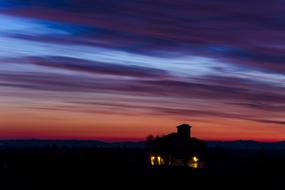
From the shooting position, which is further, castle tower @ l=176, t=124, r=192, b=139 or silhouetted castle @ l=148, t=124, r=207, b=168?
castle tower @ l=176, t=124, r=192, b=139

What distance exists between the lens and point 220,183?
43.7m

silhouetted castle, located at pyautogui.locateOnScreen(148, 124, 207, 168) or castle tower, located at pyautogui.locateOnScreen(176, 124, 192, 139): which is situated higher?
castle tower, located at pyautogui.locateOnScreen(176, 124, 192, 139)

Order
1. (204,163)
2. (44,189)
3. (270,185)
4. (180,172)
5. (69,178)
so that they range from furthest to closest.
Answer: (204,163)
(180,172)
(69,178)
(270,185)
(44,189)

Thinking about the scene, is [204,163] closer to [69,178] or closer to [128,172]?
[128,172]

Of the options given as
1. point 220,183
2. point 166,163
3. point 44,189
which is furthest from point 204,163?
point 44,189

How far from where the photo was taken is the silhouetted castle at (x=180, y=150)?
72312 millimetres

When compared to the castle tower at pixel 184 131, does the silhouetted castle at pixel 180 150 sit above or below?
below

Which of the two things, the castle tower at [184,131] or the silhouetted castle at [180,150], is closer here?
the silhouetted castle at [180,150]

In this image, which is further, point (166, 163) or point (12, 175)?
point (166, 163)

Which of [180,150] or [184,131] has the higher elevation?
[184,131]

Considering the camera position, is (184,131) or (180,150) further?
(184,131)

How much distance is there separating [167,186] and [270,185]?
7.01 meters

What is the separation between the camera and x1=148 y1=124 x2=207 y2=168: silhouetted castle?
72312mm

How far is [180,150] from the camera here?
7231 cm
